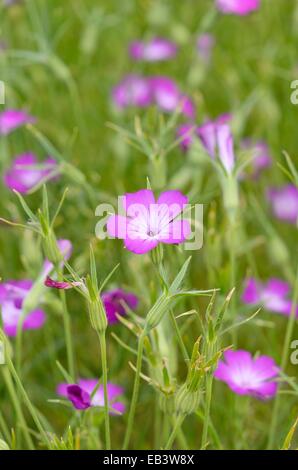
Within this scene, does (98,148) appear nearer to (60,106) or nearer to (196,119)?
(60,106)

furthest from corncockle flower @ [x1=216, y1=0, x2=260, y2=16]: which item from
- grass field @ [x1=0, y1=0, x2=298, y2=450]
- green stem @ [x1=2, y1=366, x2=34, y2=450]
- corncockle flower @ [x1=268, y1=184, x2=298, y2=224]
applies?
green stem @ [x1=2, y1=366, x2=34, y2=450]

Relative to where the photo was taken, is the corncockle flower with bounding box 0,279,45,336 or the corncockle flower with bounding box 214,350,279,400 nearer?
the corncockle flower with bounding box 214,350,279,400

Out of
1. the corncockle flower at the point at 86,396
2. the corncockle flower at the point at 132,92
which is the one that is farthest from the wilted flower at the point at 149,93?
the corncockle flower at the point at 86,396

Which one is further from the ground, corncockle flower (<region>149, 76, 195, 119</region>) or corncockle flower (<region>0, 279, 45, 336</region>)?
corncockle flower (<region>149, 76, 195, 119</region>)

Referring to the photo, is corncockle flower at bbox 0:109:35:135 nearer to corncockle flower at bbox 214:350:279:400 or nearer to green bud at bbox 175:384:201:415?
corncockle flower at bbox 214:350:279:400

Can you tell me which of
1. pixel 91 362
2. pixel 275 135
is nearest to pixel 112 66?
pixel 275 135

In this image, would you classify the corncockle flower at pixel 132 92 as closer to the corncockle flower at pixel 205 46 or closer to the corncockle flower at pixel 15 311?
the corncockle flower at pixel 205 46

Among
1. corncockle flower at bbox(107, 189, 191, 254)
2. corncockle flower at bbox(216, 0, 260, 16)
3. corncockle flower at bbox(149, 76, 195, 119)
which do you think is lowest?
corncockle flower at bbox(107, 189, 191, 254)
